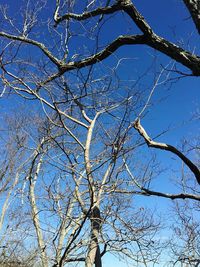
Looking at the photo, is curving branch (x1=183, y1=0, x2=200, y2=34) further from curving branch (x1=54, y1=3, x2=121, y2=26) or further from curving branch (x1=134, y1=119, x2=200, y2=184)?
curving branch (x1=134, y1=119, x2=200, y2=184)

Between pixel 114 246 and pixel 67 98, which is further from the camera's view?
pixel 114 246

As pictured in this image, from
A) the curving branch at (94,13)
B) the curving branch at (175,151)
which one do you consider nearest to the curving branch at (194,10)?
the curving branch at (94,13)

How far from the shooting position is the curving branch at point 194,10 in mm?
4781

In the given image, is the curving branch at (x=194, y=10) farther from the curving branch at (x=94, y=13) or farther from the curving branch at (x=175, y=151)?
the curving branch at (x=175, y=151)

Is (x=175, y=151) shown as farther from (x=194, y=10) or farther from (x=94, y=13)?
(x=94, y=13)

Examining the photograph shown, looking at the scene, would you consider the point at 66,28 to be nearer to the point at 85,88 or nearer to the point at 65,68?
the point at 65,68

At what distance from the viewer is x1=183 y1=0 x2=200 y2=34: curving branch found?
15.7 feet

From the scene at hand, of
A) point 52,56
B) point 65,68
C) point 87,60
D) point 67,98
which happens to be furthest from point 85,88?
point 52,56

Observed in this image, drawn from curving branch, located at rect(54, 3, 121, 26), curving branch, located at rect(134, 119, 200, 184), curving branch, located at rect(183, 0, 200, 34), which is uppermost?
curving branch, located at rect(54, 3, 121, 26)

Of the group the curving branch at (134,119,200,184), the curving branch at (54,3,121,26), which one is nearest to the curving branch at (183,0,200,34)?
the curving branch at (54,3,121,26)

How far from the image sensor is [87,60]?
15.3ft

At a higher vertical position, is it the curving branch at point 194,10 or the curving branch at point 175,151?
the curving branch at point 194,10

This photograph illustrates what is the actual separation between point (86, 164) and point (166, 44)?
2100 mm

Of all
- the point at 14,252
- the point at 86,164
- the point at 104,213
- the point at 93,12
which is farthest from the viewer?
the point at 14,252
